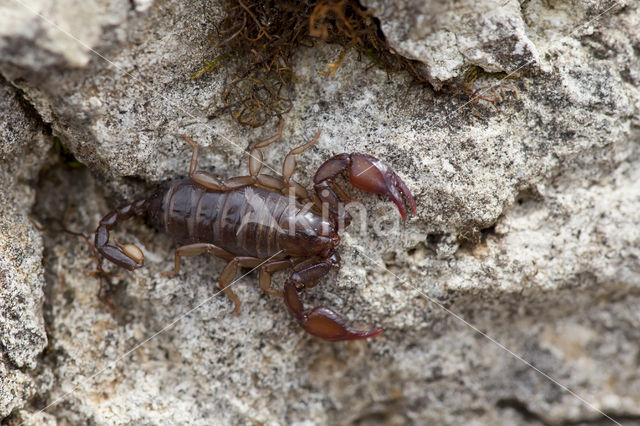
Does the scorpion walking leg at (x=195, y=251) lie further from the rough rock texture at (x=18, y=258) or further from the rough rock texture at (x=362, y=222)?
the rough rock texture at (x=18, y=258)

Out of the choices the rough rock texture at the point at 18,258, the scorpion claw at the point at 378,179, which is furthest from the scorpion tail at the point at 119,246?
the scorpion claw at the point at 378,179

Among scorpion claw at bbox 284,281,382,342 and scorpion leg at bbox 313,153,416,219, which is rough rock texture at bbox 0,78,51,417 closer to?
scorpion claw at bbox 284,281,382,342

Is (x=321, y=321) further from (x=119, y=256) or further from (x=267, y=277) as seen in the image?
(x=119, y=256)

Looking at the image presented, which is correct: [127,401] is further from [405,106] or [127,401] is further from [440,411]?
[405,106]

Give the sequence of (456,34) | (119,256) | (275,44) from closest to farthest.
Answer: (456,34), (275,44), (119,256)

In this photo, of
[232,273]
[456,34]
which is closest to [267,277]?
[232,273]

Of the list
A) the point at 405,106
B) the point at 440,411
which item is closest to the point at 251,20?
the point at 405,106

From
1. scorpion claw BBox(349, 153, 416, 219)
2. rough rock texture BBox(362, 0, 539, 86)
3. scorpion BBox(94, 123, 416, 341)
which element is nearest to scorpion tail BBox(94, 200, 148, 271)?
scorpion BBox(94, 123, 416, 341)
